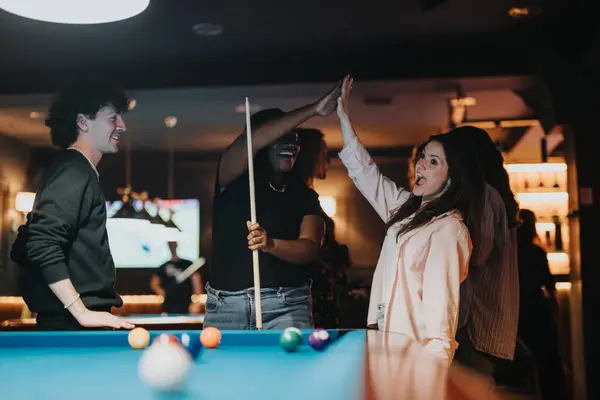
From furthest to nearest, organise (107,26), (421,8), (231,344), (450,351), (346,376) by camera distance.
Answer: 1. (107,26)
2. (421,8)
3. (450,351)
4. (231,344)
5. (346,376)

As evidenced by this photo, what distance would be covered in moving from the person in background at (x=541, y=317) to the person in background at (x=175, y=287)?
226 centimetres

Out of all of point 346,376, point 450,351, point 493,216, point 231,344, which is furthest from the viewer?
point 493,216

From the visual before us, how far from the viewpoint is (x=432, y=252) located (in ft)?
8.08

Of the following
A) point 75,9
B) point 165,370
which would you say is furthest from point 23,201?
point 165,370

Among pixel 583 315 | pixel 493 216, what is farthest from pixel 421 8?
pixel 583 315

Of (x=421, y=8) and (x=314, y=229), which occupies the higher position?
(x=421, y=8)

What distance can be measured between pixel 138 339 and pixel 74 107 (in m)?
1.75

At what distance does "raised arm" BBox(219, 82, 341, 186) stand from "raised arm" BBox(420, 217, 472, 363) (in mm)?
1595

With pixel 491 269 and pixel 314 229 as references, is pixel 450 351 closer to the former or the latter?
pixel 491 269

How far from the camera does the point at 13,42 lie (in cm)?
434

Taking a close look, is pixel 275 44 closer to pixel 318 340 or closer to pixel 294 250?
pixel 294 250

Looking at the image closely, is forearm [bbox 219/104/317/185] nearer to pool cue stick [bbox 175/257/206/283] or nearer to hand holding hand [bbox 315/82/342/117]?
hand holding hand [bbox 315/82/342/117]

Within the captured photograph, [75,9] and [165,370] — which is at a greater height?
[75,9]

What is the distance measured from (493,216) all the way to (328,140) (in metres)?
1.32
